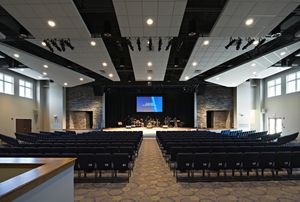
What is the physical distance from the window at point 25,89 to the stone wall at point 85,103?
3895mm

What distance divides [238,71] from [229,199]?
40.5ft

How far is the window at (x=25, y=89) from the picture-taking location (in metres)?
17.7

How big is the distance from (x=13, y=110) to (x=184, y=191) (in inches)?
627

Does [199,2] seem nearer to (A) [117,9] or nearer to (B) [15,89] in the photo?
(A) [117,9]

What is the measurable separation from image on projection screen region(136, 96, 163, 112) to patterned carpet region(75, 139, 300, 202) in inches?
760

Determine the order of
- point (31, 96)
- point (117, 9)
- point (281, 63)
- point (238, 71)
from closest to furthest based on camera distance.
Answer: point (117, 9) < point (281, 63) < point (238, 71) < point (31, 96)

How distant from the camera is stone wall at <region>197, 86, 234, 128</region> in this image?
73.8ft

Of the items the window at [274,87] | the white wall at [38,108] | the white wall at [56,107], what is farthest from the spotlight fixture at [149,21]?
the white wall at [56,107]

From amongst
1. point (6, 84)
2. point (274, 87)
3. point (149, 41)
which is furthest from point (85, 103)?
point (274, 87)

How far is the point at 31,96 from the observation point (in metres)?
19.2

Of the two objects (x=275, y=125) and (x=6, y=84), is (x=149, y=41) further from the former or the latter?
(x=275, y=125)

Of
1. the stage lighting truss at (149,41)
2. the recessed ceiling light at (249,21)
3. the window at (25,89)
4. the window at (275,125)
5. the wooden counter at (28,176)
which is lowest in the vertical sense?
the window at (275,125)

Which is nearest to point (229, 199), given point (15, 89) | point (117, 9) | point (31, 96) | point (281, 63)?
point (117, 9)

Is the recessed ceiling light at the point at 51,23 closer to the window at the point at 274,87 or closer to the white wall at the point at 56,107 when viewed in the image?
the white wall at the point at 56,107
